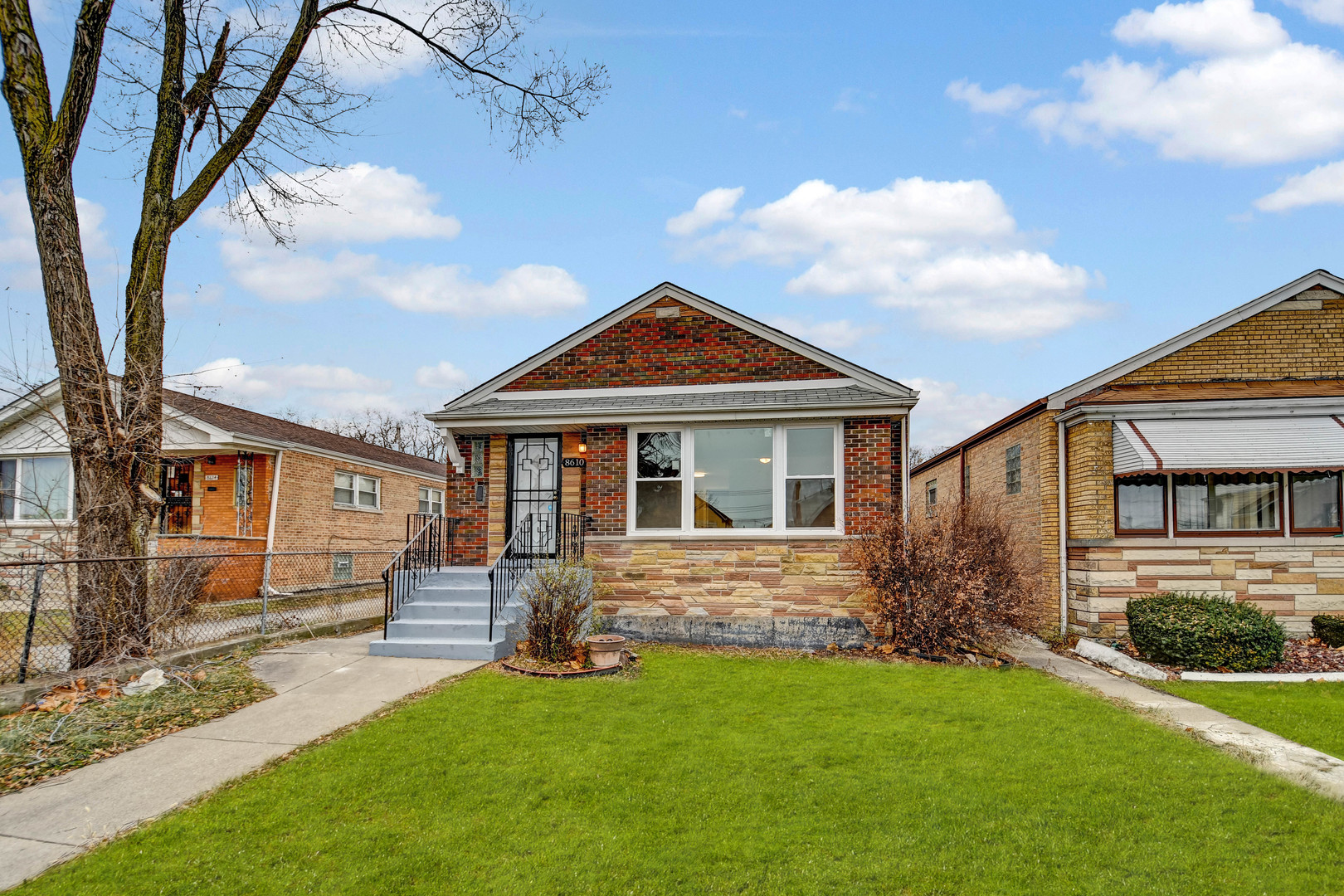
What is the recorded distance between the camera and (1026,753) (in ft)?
18.2

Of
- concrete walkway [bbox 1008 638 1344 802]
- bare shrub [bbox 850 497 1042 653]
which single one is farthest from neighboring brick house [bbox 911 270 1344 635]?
concrete walkway [bbox 1008 638 1344 802]

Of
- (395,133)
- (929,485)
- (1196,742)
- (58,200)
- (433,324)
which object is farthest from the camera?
(433,324)

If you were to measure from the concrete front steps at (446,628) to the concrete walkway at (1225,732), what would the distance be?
720 cm

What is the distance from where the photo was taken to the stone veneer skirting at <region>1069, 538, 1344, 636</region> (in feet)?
34.1

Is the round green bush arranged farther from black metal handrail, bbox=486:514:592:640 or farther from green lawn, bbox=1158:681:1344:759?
black metal handrail, bbox=486:514:592:640

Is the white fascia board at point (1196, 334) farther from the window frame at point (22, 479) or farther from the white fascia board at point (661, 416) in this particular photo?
the window frame at point (22, 479)

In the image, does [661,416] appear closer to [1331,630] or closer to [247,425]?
[1331,630]

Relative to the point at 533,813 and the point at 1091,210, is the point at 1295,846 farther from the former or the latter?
the point at 1091,210

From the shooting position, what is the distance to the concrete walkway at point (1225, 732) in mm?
5137

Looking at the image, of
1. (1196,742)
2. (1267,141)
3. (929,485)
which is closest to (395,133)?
(1196,742)

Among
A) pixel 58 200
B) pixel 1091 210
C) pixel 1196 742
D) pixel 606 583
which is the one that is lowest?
pixel 1196 742

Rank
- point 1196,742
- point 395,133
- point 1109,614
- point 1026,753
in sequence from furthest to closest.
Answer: point 395,133
point 1109,614
point 1196,742
point 1026,753

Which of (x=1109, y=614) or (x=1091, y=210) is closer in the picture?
(x=1109, y=614)

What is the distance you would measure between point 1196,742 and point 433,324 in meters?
21.5
